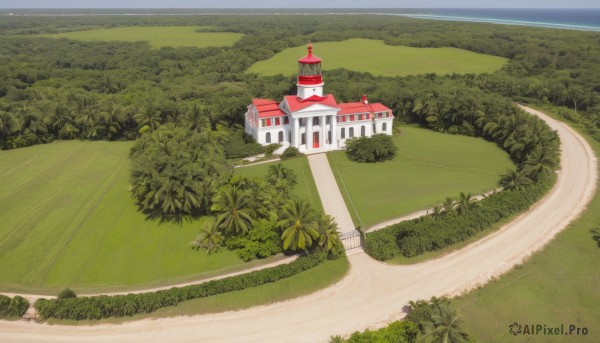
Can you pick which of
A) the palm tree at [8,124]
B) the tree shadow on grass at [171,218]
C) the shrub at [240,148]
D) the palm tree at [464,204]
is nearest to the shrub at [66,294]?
the tree shadow on grass at [171,218]

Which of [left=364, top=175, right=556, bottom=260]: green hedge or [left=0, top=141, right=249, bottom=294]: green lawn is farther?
[left=364, top=175, right=556, bottom=260]: green hedge

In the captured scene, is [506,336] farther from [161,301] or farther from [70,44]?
[70,44]

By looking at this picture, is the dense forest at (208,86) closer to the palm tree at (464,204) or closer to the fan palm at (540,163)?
the fan palm at (540,163)

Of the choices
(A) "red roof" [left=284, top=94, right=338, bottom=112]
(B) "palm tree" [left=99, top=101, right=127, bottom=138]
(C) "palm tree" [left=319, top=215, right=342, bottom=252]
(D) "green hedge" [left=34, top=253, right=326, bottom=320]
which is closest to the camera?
(D) "green hedge" [left=34, top=253, right=326, bottom=320]

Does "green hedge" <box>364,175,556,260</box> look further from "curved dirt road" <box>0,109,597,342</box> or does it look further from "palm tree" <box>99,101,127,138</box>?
"palm tree" <box>99,101,127,138</box>

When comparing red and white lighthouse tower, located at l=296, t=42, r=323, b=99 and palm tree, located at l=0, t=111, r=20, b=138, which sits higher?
red and white lighthouse tower, located at l=296, t=42, r=323, b=99

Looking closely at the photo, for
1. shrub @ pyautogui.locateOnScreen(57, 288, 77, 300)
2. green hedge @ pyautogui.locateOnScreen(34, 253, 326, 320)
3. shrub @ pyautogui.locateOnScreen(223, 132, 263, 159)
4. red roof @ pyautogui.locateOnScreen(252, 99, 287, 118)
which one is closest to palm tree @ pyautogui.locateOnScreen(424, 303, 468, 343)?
green hedge @ pyautogui.locateOnScreen(34, 253, 326, 320)

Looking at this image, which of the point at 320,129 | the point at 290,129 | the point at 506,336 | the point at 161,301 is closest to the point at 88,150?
the point at 290,129
